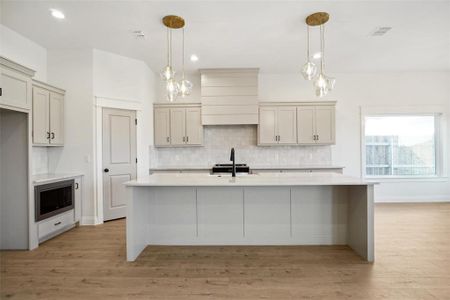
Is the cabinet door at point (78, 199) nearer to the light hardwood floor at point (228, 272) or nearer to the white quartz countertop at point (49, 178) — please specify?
Result: the white quartz countertop at point (49, 178)

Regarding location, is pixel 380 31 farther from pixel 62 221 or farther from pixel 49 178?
pixel 62 221

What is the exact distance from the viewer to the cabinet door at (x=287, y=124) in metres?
5.14

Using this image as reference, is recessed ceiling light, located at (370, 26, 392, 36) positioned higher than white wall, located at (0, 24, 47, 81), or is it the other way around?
recessed ceiling light, located at (370, 26, 392, 36)

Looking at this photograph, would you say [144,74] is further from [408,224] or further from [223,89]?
[408,224]

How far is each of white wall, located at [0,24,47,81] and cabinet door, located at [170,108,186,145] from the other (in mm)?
2329

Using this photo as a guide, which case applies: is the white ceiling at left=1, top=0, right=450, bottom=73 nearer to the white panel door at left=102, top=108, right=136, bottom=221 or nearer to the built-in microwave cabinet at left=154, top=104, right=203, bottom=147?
the built-in microwave cabinet at left=154, top=104, right=203, bottom=147

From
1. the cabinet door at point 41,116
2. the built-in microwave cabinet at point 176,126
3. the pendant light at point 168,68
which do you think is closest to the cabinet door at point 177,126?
the built-in microwave cabinet at point 176,126

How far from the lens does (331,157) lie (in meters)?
5.52

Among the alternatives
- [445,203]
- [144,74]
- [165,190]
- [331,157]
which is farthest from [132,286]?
[445,203]

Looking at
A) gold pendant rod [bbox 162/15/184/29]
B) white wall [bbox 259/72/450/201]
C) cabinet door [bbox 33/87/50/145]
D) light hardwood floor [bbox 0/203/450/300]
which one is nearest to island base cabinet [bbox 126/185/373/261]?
light hardwood floor [bbox 0/203/450/300]

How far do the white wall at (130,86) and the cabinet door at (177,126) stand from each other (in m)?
0.45

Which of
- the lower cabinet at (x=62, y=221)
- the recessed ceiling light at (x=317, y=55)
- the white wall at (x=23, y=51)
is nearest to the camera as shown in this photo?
the lower cabinet at (x=62, y=221)

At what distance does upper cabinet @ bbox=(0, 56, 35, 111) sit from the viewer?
2689mm

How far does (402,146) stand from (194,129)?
499 cm
